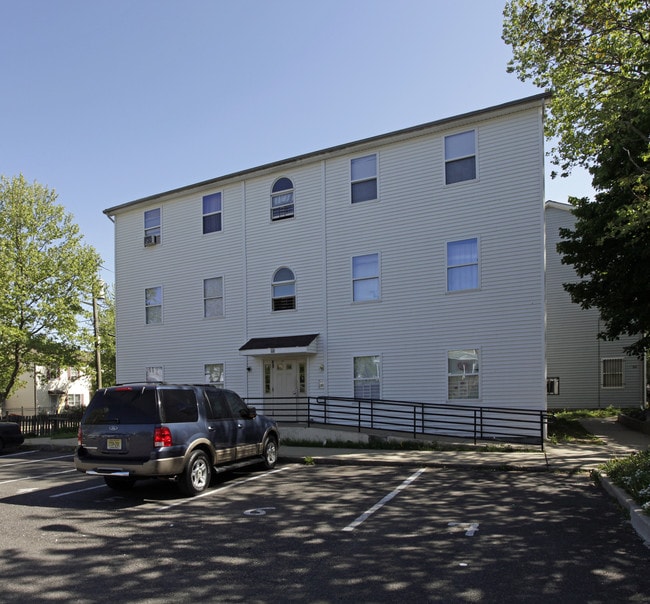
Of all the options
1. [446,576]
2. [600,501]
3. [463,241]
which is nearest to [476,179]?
[463,241]

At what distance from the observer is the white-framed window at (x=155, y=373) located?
22109 mm

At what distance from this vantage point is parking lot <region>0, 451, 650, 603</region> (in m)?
5.02

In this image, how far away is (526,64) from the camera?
12.4 m

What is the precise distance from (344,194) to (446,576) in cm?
1463

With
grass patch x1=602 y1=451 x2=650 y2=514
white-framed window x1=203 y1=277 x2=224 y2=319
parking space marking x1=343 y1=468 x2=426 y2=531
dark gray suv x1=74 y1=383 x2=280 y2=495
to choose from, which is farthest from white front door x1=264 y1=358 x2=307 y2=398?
grass patch x1=602 y1=451 x2=650 y2=514

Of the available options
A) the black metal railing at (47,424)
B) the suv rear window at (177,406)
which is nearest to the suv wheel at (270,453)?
the suv rear window at (177,406)

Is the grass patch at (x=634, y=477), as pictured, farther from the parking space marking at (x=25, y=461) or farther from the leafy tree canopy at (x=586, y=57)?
the parking space marking at (x=25, y=461)

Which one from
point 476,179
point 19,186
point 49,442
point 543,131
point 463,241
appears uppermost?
point 19,186

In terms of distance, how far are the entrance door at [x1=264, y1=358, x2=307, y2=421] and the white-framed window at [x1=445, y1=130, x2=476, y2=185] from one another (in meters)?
7.53

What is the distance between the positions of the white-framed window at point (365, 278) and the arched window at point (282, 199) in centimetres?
319

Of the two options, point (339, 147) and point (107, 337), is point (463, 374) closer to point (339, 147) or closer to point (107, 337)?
point (339, 147)

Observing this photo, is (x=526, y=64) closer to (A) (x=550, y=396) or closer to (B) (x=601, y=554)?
(B) (x=601, y=554)

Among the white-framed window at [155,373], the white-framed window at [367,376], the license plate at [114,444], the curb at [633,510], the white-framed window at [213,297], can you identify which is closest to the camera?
the curb at [633,510]

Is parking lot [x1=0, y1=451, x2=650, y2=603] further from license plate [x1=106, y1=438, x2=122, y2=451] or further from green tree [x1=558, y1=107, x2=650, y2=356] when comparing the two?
green tree [x1=558, y1=107, x2=650, y2=356]
